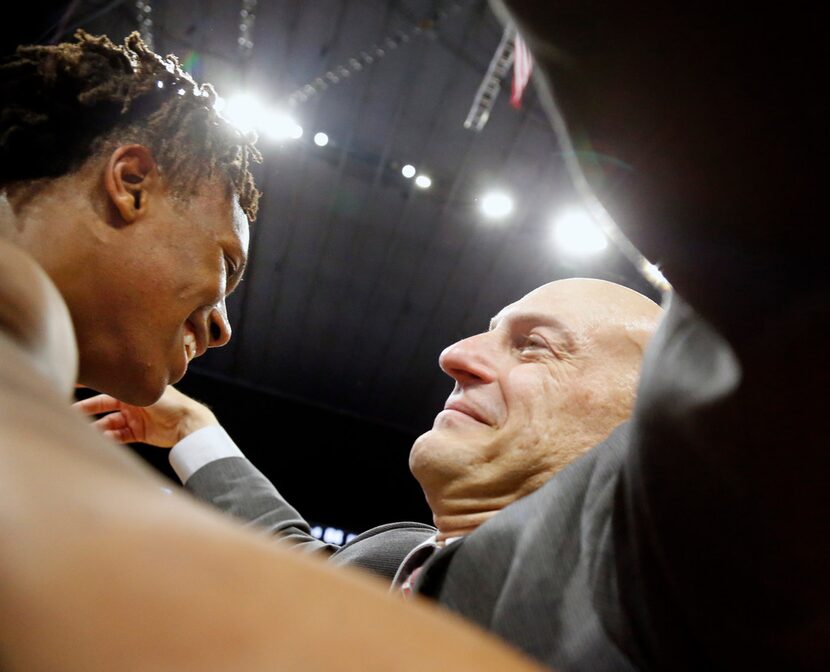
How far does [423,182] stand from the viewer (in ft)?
14.6

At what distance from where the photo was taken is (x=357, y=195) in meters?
4.61

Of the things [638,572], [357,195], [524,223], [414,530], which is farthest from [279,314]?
[638,572]

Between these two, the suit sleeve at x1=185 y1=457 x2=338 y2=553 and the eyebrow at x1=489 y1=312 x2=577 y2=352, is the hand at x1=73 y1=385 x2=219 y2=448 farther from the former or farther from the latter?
the eyebrow at x1=489 y1=312 x2=577 y2=352

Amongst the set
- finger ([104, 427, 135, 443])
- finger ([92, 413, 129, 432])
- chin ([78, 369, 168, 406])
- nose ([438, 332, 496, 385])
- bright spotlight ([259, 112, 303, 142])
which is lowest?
finger ([104, 427, 135, 443])

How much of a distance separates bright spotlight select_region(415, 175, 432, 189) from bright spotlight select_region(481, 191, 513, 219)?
38 cm

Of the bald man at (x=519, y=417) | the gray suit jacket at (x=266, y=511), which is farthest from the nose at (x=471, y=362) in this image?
the gray suit jacket at (x=266, y=511)

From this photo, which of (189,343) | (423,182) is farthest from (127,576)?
(423,182)

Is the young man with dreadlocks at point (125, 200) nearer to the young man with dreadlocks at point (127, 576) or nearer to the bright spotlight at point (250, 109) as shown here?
the young man with dreadlocks at point (127, 576)

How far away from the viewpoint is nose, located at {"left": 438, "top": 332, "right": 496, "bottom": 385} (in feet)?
3.97

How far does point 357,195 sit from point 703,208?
4.44 m

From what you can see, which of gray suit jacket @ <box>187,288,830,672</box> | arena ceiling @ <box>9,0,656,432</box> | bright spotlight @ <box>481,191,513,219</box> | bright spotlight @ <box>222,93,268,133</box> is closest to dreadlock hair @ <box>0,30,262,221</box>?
gray suit jacket @ <box>187,288,830,672</box>

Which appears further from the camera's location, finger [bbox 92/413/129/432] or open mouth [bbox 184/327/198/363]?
finger [bbox 92/413/129/432]

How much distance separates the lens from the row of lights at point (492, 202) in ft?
13.4

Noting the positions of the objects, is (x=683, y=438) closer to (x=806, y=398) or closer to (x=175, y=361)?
(x=806, y=398)
